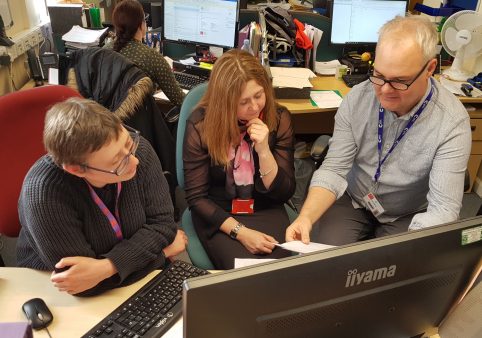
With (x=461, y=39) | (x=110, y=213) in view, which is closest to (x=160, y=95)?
(x=110, y=213)

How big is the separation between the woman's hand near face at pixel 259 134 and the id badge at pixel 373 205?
0.48 metres

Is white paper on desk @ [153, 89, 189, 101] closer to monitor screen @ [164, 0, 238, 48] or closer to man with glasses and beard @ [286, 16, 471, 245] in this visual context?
monitor screen @ [164, 0, 238, 48]

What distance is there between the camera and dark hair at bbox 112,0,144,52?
2547 mm

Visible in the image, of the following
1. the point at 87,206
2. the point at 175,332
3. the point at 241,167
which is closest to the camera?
the point at 175,332

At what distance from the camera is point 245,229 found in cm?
166

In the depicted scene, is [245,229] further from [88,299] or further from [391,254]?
[391,254]

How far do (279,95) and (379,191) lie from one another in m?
1.00

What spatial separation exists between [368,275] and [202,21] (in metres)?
2.56

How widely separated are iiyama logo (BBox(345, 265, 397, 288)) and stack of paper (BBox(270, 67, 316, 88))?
6.10ft

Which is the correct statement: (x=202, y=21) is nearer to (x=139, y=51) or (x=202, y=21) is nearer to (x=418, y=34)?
(x=139, y=51)

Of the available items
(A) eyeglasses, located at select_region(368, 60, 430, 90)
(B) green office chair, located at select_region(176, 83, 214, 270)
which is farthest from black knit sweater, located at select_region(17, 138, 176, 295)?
(A) eyeglasses, located at select_region(368, 60, 430, 90)

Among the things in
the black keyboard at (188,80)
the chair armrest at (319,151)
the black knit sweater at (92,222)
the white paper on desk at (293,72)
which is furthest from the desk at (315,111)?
the black knit sweater at (92,222)

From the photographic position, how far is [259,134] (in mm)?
1641

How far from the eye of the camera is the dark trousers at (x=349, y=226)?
5.79 ft
